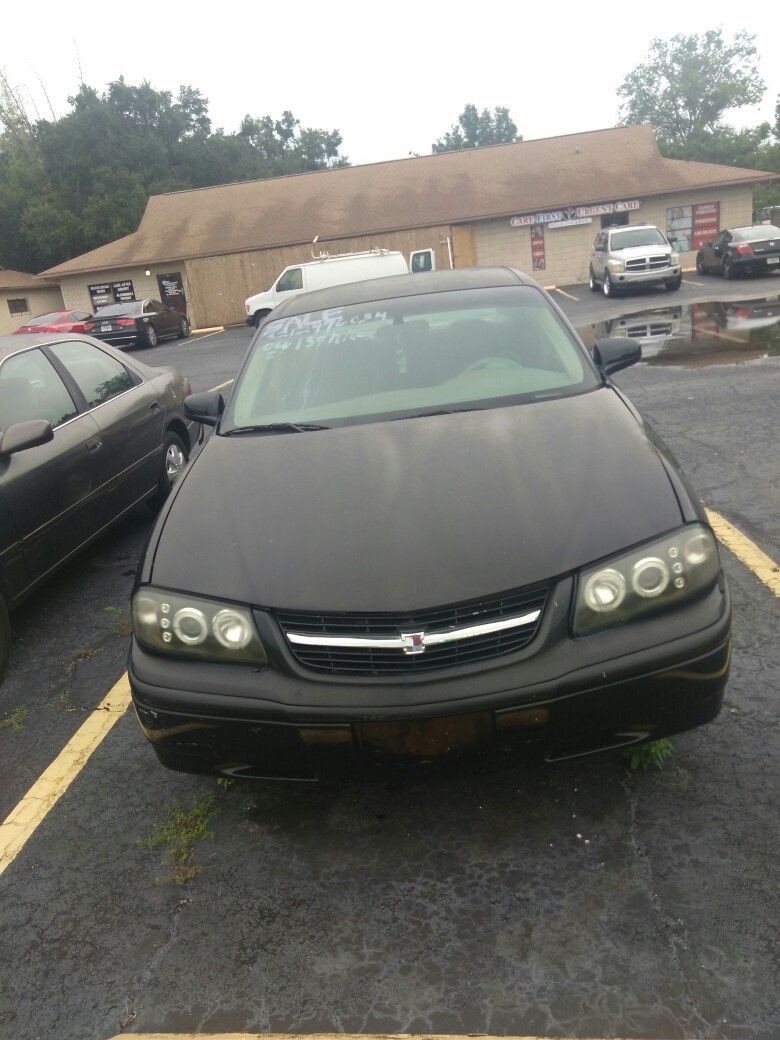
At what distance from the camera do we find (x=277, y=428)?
3.39m

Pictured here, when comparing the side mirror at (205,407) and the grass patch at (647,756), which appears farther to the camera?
the side mirror at (205,407)

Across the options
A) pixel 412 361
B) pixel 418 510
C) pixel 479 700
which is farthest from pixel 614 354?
pixel 479 700

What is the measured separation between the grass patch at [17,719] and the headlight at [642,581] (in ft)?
8.28

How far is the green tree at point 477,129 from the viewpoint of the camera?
10262 centimetres

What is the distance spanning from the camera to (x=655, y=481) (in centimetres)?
260

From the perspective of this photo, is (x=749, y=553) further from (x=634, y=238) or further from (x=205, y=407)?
(x=634, y=238)

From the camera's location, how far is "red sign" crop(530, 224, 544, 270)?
106 feet

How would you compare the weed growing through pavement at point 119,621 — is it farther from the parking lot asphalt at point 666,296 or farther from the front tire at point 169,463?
the parking lot asphalt at point 666,296

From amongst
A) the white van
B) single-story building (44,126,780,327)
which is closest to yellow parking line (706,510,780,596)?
the white van

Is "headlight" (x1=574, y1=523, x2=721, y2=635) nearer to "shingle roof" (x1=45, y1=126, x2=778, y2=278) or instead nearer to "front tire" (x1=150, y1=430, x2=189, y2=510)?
"front tire" (x1=150, y1=430, x2=189, y2=510)

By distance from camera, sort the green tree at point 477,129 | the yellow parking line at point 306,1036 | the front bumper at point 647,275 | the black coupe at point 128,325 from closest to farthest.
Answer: the yellow parking line at point 306,1036, the front bumper at point 647,275, the black coupe at point 128,325, the green tree at point 477,129

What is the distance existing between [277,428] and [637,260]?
1920 centimetres

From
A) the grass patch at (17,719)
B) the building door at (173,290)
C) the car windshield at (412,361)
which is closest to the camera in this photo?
the car windshield at (412,361)

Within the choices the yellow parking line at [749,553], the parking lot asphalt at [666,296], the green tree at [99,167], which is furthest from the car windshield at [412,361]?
the green tree at [99,167]
